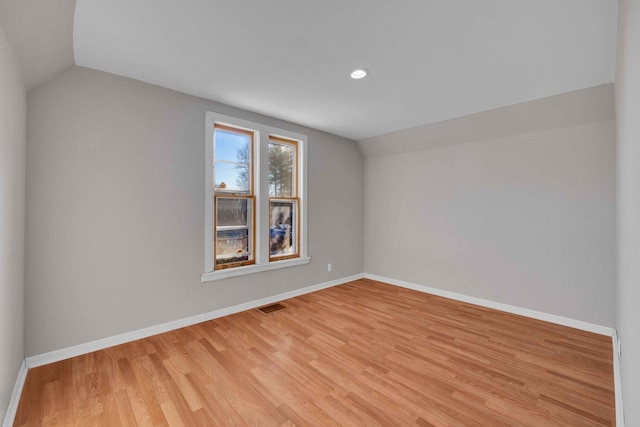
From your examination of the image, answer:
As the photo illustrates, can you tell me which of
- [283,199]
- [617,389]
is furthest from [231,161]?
[617,389]

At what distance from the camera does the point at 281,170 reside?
4121mm

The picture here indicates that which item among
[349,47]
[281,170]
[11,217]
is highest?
[349,47]

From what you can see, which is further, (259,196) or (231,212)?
(259,196)

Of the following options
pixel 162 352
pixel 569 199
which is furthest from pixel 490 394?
pixel 162 352

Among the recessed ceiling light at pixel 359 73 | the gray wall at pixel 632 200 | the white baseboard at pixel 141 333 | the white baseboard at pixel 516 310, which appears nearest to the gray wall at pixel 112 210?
the white baseboard at pixel 141 333

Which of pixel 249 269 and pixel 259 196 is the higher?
pixel 259 196

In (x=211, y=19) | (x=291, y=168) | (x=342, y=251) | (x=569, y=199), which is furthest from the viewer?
(x=342, y=251)

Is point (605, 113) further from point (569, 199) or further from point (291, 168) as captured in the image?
point (291, 168)

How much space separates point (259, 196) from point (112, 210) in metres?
1.61

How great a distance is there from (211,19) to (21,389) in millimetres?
2948

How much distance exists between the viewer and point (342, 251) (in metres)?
4.87

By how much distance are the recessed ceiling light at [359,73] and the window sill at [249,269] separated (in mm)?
2574

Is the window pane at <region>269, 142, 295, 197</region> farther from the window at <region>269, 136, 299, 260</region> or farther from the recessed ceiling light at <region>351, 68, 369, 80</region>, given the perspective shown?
the recessed ceiling light at <region>351, 68, 369, 80</region>

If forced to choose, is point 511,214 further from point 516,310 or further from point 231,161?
point 231,161
